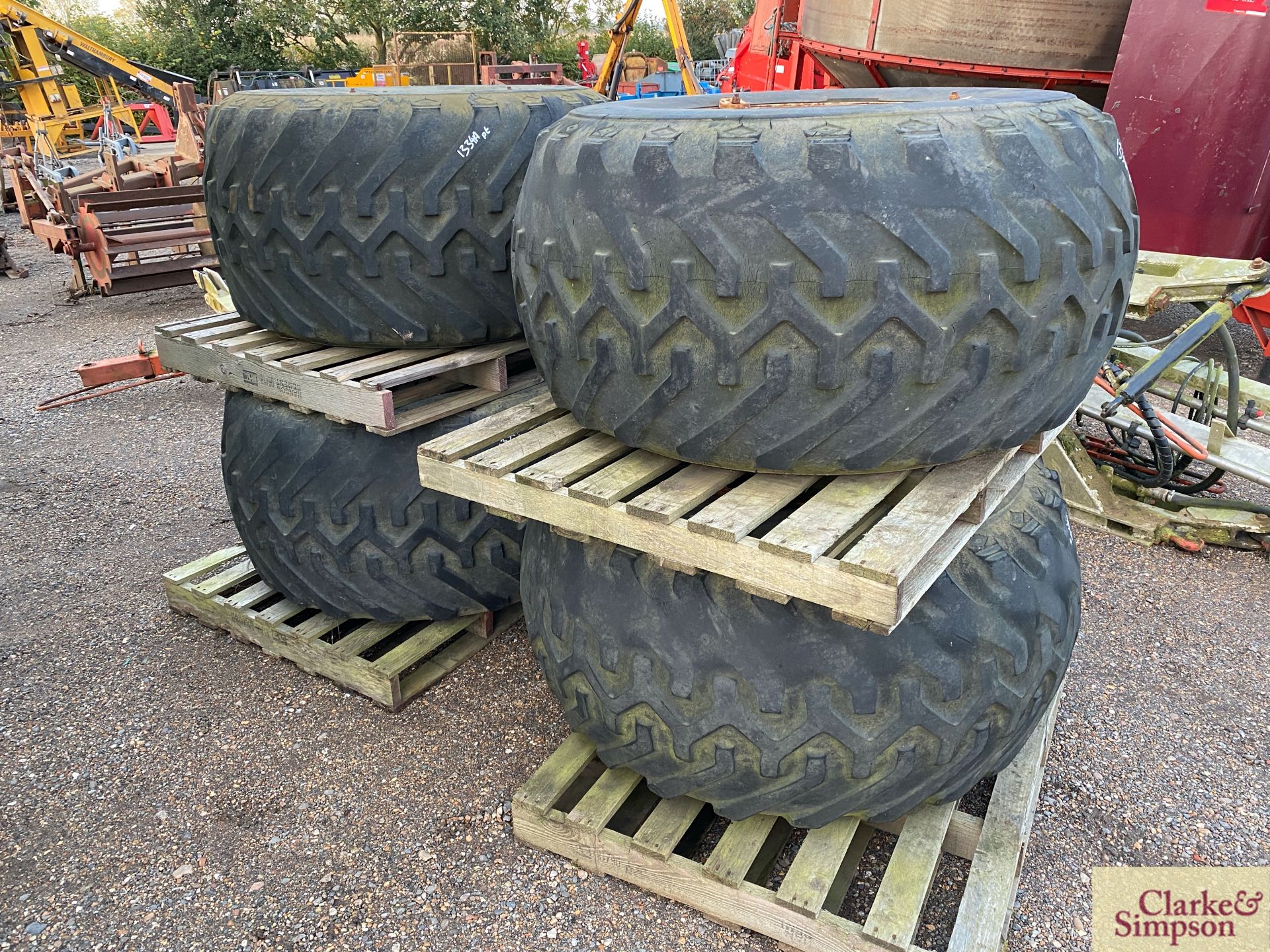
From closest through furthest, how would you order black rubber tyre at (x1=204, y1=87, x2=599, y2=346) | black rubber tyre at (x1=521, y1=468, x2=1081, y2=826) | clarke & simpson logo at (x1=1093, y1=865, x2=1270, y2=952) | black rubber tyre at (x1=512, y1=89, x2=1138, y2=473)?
1. black rubber tyre at (x1=512, y1=89, x2=1138, y2=473)
2. black rubber tyre at (x1=521, y1=468, x2=1081, y2=826)
3. clarke & simpson logo at (x1=1093, y1=865, x2=1270, y2=952)
4. black rubber tyre at (x1=204, y1=87, x2=599, y2=346)

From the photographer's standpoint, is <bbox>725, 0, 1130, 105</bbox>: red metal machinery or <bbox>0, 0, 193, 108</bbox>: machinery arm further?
<bbox>0, 0, 193, 108</bbox>: machinery arm

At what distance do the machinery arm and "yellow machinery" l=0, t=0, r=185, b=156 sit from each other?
13mm

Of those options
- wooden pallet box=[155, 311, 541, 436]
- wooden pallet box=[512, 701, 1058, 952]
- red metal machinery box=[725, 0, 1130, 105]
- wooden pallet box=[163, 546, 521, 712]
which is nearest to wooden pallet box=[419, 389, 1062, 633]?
wooden pallet box=[155, 311, 541, 436]

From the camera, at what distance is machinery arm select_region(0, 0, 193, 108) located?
1619cm

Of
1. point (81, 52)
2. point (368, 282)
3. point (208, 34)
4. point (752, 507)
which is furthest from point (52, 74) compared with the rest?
point (752, 507)

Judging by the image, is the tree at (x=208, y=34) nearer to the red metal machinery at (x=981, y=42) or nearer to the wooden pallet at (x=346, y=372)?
the red metal machinery at (x=981, y=42)

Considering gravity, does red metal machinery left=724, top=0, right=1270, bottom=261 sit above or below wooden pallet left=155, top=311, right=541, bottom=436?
above

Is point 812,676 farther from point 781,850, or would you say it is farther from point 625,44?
point 625,44

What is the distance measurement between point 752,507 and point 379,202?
4.68 feet

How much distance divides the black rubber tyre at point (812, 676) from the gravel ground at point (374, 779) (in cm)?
Result: 40

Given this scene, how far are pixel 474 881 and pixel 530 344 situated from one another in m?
1.36

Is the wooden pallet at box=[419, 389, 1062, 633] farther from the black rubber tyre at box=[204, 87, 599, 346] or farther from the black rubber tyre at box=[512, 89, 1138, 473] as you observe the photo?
the black rubber tyre at box=[204, 87, 599, 346]

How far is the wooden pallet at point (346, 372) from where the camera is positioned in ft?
7.96

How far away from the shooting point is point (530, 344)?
1.99 m
